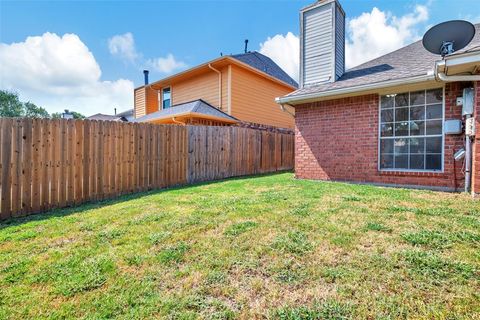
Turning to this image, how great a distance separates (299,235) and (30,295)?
2704 millimetres

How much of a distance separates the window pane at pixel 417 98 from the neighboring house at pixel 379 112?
0.02 meters

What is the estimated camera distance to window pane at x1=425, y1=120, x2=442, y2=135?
5953 millimetres

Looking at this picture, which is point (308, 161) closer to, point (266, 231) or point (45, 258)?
point (266, 231)

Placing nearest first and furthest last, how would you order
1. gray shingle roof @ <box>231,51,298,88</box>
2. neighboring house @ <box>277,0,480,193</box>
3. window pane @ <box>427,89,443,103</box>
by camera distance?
1. neighboring house @ <box>277,0,480,193</box>
2. window pane @ <box>427,89,443,103</box>
3. gray shingle roof @ <box>231,51,298,88</box>

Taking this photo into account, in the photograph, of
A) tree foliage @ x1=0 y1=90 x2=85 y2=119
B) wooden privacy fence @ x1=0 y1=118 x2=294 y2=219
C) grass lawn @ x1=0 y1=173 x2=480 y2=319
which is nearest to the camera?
grass lawn @ x1=0 y1=173 x2=480 y2=319

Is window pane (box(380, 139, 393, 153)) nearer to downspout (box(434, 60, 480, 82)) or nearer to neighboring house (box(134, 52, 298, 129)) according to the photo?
downspout (box(434, 60, 480, 82))

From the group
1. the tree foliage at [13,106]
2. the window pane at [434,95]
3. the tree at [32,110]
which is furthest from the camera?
the tree at [32,110]

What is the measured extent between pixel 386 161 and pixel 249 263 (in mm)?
5874

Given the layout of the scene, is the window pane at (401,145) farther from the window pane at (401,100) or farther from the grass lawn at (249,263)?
the grass lawn at (249,263)

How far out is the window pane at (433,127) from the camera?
5.95 metres

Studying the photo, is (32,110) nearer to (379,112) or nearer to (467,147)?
(379,112)

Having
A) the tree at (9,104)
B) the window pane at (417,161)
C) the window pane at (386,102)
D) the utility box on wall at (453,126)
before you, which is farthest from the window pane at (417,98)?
the tree at (9,104)

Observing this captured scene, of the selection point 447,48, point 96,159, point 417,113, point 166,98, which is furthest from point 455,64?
point 166,98

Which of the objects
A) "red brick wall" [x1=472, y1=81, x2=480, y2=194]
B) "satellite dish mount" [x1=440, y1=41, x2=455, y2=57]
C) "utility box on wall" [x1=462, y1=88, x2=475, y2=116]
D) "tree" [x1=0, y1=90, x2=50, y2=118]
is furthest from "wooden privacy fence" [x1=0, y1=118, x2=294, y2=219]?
"tree" [x1=0, y1=90, x2=50, y2=118]
